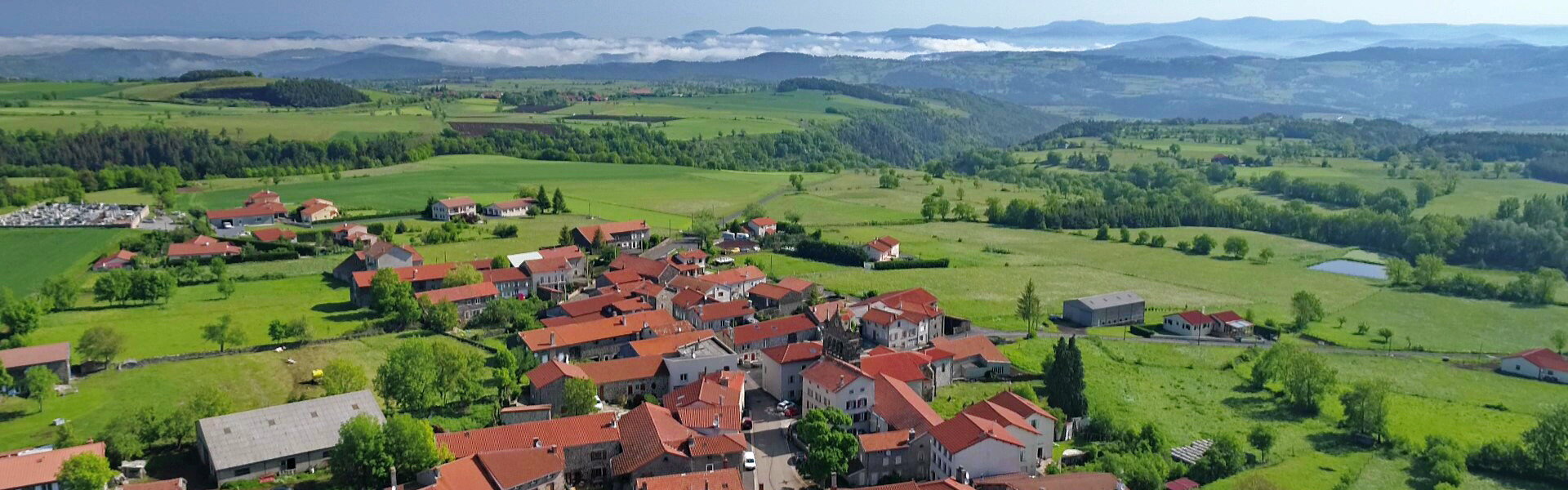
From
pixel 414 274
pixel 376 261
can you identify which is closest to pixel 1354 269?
pixel 414 274

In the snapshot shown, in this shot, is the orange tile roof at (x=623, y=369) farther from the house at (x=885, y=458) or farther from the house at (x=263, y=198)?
the house at (x=263, y=198)

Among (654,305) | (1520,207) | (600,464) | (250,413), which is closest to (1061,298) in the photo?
(654,305)

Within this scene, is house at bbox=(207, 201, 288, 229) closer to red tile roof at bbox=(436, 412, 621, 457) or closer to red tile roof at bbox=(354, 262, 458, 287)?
red tile roof at bbox=(354, 262, 458, 287)

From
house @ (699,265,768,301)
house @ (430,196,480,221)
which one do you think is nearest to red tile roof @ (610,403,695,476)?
house @ (699,265,768,301)

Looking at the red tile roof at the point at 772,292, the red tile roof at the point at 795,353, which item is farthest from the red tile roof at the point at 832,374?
the red tile roof at the point at 772,292

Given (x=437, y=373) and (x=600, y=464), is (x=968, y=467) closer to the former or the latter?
(x=600, y=464)

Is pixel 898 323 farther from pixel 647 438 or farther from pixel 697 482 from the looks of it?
pixel 697 482
